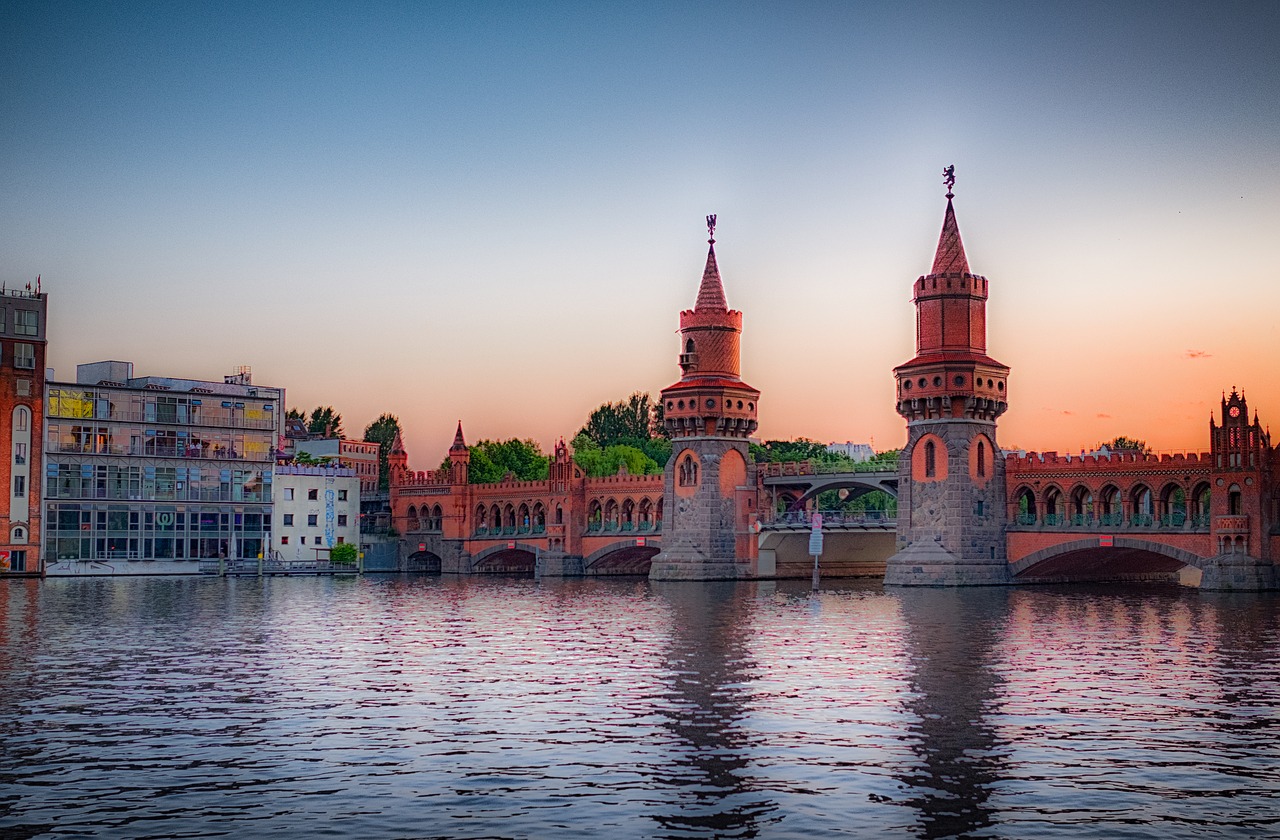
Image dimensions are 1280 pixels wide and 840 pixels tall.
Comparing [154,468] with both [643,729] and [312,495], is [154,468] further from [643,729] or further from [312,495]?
[643,729]

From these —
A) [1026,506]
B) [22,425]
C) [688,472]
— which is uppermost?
[22,425]

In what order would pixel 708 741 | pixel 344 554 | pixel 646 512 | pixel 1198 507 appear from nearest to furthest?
pixel 708 741 < pixel 1198 507 < pixel 646 512 < pixel 344 554

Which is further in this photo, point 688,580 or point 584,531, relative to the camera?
point 584,531

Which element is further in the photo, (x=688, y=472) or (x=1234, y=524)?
(x=688, y=472)

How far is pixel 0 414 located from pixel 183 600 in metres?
39.0

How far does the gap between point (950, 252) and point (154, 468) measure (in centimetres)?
6605

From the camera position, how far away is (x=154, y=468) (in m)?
118

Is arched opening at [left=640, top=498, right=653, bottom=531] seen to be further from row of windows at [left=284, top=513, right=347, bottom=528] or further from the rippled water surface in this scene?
the rippled water surface

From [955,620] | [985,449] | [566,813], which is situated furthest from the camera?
[985,449]

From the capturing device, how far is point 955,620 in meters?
59.7

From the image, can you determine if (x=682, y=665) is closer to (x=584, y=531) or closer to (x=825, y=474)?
(x=825, y=474)

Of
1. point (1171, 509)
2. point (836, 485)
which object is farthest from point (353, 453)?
point (1171, 509)

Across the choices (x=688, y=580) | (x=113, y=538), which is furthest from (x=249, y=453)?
(x=688, y=580)

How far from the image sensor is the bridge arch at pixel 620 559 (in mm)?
114188
